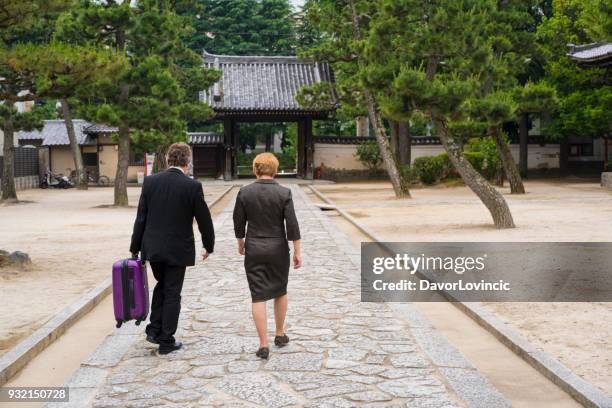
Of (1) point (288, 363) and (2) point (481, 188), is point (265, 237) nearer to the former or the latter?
(1) point (288, 363)

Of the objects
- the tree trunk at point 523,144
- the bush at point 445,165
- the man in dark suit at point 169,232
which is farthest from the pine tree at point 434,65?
the tree trunk at point 523,144

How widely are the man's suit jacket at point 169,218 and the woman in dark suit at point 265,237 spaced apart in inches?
17.7

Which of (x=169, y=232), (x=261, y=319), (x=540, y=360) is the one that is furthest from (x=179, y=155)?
(x=540, y=360)

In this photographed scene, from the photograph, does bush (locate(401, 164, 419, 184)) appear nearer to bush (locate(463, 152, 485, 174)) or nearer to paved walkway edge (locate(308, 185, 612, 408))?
bush (locate(463, 152, 485, 174))

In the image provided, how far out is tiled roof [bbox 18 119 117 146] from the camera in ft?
141

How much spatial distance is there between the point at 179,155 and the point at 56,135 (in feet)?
133

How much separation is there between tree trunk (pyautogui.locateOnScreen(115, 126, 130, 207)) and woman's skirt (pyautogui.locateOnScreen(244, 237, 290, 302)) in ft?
62.0

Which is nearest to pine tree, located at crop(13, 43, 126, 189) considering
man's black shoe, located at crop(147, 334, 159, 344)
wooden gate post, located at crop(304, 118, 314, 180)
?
man's black shoe, located at crop(147, 334, 159, 344)

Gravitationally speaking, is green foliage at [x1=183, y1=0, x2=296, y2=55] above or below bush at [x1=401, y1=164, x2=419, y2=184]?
above

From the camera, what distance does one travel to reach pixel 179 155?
638 cm

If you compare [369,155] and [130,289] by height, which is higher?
[369,155]

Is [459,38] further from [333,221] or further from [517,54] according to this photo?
[517,54]

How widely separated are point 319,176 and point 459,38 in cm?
2523

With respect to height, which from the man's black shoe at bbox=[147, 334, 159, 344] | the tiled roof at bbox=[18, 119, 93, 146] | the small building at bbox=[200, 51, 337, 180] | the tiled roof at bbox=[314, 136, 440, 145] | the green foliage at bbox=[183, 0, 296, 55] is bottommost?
the man's black shoe at bbox=[147, 334, 159, 344]
